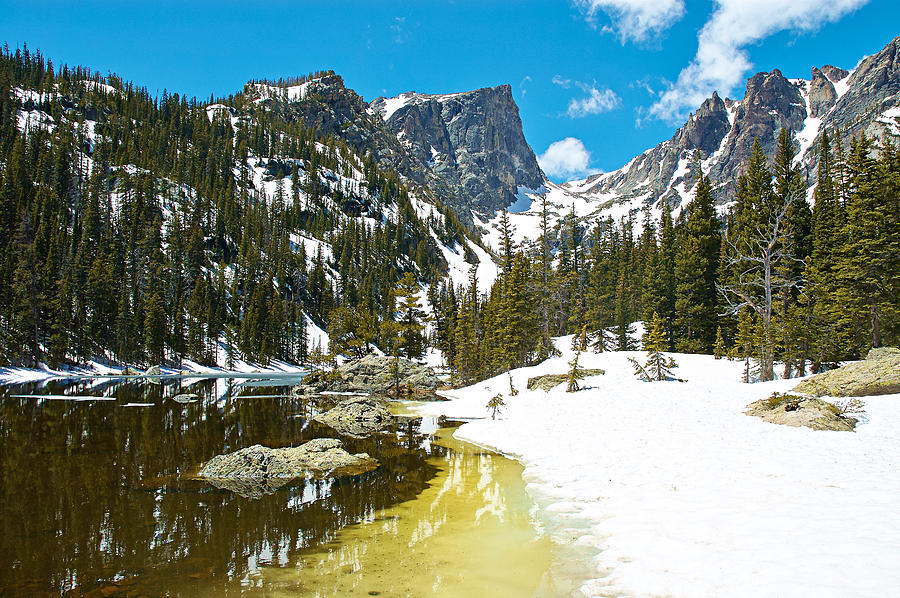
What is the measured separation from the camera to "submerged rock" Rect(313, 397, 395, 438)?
22594 millimetres

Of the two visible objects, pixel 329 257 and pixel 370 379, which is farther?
pixel 329 257

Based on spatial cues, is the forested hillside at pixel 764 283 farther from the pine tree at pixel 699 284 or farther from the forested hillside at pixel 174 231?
the forested hillside at pixel 174 231

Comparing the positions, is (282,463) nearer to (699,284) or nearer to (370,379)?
(370,379)

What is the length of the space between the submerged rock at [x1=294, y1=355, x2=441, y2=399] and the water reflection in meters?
26.4

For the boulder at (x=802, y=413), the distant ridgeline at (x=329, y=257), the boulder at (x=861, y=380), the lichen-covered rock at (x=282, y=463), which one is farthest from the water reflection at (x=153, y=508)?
the distant ridgeline at (x=329, y=257)

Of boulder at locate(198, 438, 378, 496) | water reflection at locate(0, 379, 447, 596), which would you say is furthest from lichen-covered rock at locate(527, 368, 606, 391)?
boulder at locate(198, 438, 378, 496)

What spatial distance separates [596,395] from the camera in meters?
22.2

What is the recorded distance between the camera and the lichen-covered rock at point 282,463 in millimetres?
13023

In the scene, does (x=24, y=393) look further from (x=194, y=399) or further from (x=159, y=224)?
(x=159, y=224)

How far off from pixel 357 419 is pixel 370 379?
25.3 m

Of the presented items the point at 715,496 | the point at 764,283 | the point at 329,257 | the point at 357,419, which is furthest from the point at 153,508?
the point at 329,257

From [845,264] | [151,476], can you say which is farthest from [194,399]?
[845,264]

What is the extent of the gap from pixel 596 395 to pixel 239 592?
18.9 metres

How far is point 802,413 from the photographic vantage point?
13.9 m
